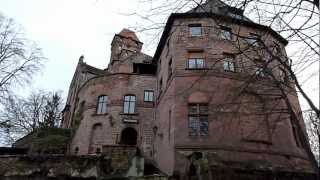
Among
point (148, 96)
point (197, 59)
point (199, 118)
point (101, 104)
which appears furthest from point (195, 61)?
point (101, 104)

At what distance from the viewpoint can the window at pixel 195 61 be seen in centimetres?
1873

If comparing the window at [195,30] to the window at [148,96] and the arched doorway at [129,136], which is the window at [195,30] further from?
the arched doorway at [129,136]

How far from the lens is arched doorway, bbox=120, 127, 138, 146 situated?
25.6 meters

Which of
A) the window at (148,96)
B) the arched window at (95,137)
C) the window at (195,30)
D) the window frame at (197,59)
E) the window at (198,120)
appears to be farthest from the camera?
the window at (148,96)

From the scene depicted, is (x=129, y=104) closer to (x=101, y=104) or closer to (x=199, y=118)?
(x=101, y=104)

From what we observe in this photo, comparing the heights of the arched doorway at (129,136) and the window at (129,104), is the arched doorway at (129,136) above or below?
below

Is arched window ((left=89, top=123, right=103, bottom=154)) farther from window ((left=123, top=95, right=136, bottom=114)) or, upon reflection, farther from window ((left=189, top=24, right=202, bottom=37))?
window ((left=189, top=24, right=202, bottom=37))

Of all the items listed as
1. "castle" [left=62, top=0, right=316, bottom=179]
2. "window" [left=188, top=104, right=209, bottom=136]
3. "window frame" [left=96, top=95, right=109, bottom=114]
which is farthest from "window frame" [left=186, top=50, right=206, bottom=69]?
"window frame" [left=96, top=95, right=109, bottom=114]

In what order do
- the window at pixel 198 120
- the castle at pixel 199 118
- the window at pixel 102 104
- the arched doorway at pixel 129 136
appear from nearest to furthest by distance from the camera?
the castle at pixel 199 118, the window at pixel 198 120, the arched doorway at pixel 129 136, the window at pixel 102 104

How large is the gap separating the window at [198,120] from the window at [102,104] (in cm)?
1218

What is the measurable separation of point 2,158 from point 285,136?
17.2 meters

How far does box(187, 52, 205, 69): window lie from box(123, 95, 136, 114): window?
30.7ft

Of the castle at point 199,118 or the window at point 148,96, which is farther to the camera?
the window at point 148,96

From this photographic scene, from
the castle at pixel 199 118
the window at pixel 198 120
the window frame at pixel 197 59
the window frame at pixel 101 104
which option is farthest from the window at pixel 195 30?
the window frame at pixel 101 104
